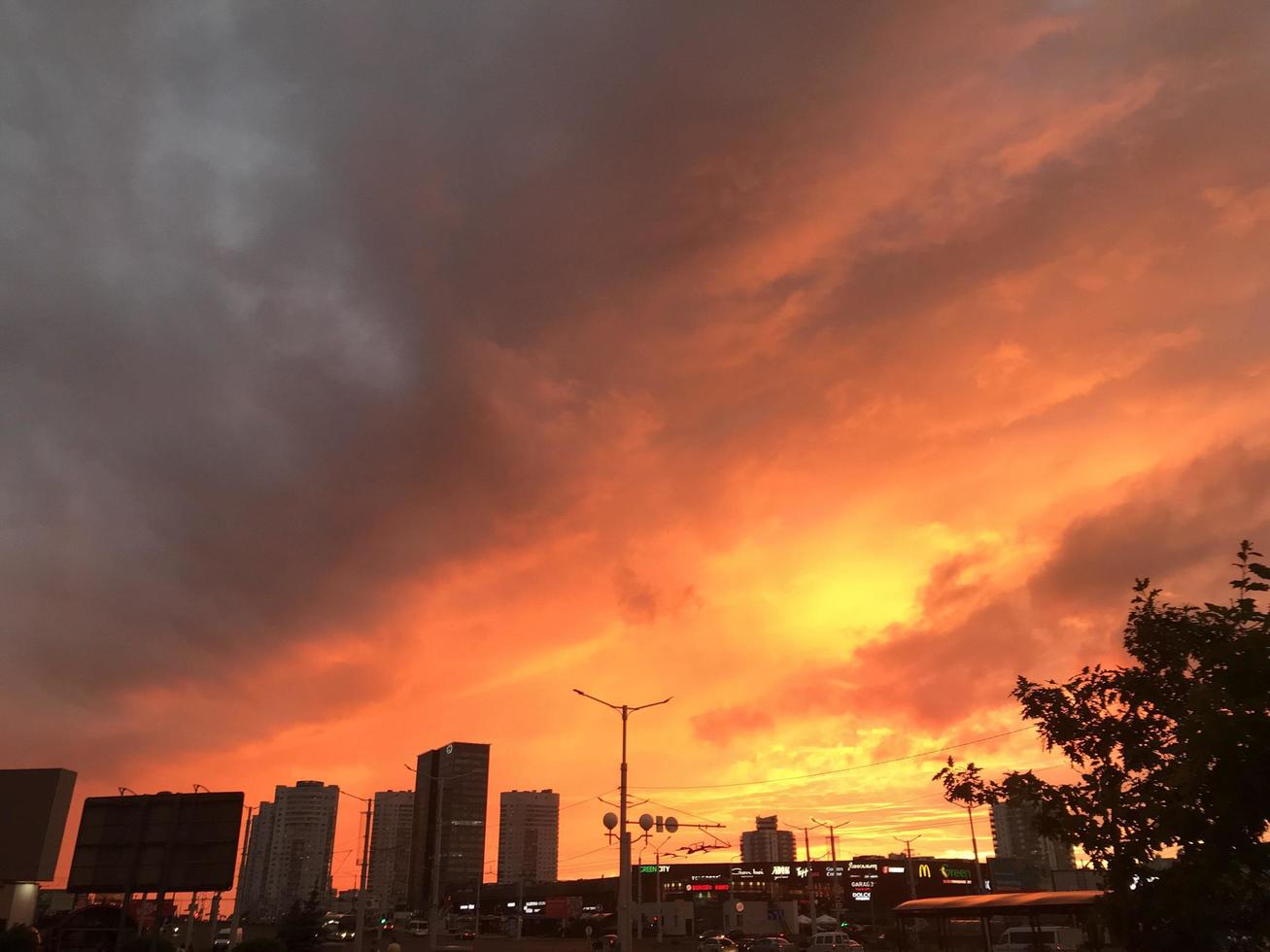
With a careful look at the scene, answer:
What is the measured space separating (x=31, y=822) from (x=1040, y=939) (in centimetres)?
6097

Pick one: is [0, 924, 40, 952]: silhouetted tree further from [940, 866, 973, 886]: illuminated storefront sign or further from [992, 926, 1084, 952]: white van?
[940, 866, 973, 886]: illuminated storefront sign

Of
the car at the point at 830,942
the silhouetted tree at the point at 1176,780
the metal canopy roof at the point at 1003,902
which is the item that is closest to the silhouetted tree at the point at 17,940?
the silhouetted tree at the point at 1176,780

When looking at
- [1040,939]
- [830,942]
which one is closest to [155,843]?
[1040,939]

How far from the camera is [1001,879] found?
618 ft

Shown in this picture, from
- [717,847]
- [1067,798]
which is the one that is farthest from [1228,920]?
[717,847]

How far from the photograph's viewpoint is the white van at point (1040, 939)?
49062 mm

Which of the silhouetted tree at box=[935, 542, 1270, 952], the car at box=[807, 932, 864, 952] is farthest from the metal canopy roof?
the silhouetted tree at box=[935, 542, 1270, 952]

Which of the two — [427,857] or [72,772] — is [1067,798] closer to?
[72,772]

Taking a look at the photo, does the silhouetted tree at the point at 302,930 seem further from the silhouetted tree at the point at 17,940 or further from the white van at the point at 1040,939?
the white van at the point at 1040,939

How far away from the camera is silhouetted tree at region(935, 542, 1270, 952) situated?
8023 mm

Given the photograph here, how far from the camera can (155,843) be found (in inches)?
938

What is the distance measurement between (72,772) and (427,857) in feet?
465

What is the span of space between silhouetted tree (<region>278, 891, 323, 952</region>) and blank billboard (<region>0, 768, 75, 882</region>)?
1474 centimetres

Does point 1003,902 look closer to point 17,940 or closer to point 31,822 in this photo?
point 17,940
